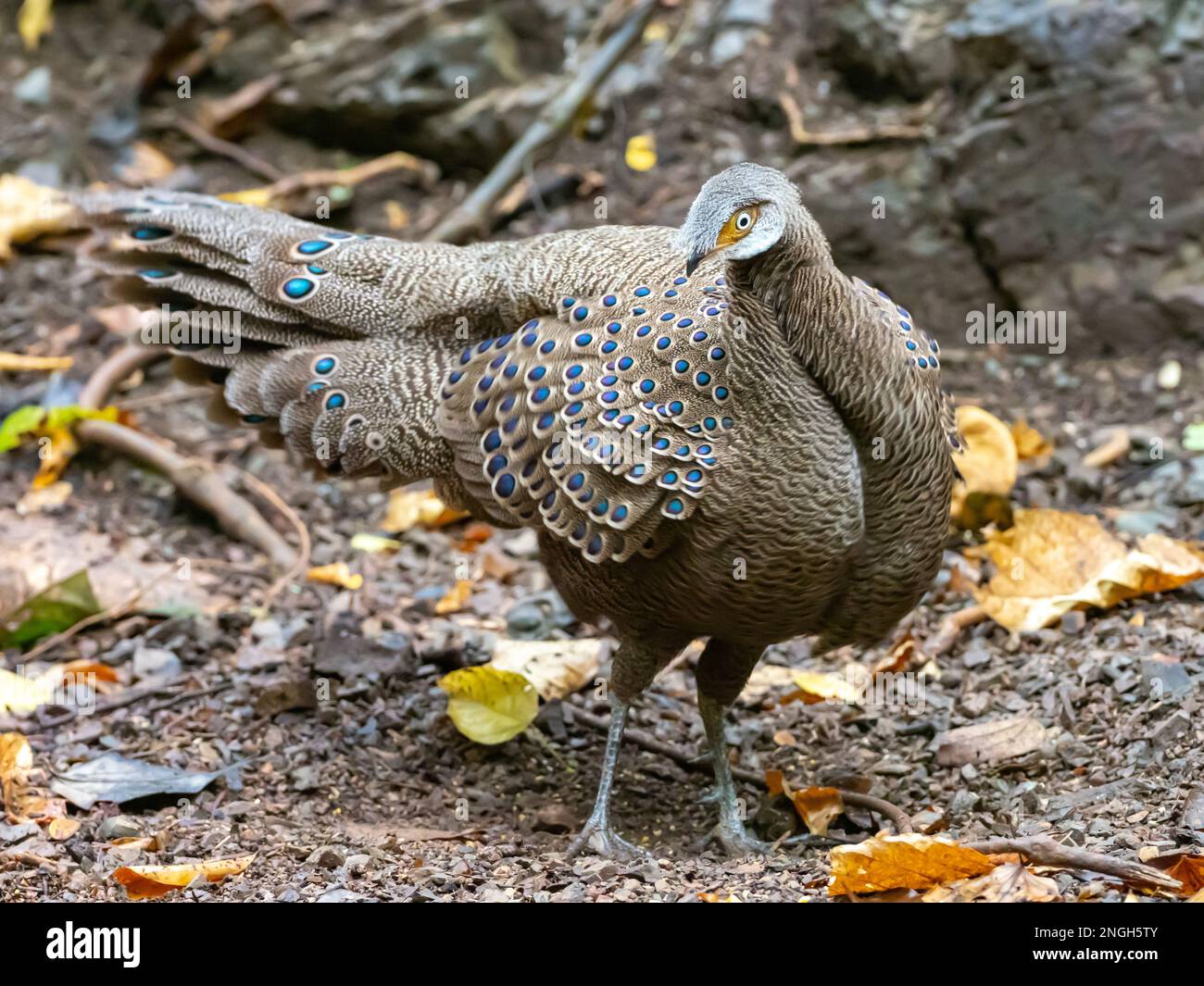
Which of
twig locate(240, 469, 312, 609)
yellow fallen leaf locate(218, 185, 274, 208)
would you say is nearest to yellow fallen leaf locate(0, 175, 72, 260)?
yellow fallen leaf locate(218, 185, 274, 208)

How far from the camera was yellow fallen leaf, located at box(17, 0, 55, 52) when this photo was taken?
9.62 meters

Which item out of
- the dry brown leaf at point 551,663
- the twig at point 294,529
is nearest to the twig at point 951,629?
the dry brown leaf at point 551,663

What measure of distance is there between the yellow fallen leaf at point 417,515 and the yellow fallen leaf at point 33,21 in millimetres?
4681

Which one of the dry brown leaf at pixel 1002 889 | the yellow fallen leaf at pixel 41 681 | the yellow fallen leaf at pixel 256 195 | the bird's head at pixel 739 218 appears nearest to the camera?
the dry brown leaf at pixel 1002 889

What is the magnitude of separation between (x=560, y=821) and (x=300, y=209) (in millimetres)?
5211

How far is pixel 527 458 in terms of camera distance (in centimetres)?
489

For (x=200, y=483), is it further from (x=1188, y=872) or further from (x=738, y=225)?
(x=1188, y=872)

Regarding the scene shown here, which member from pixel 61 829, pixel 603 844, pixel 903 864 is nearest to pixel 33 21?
pixel 61 829

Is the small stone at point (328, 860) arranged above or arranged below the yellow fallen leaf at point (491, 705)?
below

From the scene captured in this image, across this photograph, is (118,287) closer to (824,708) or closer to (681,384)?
(681,384)

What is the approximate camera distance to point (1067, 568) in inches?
242

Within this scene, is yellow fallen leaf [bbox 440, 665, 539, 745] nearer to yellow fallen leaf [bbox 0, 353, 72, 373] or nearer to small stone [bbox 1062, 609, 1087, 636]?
small stone [bbox 1062, 609, 1087, 636]

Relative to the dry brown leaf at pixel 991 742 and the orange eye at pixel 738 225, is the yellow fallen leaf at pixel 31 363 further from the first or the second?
the dry brown leaf at pixel 991 742

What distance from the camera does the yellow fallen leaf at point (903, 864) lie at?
12.6ft
